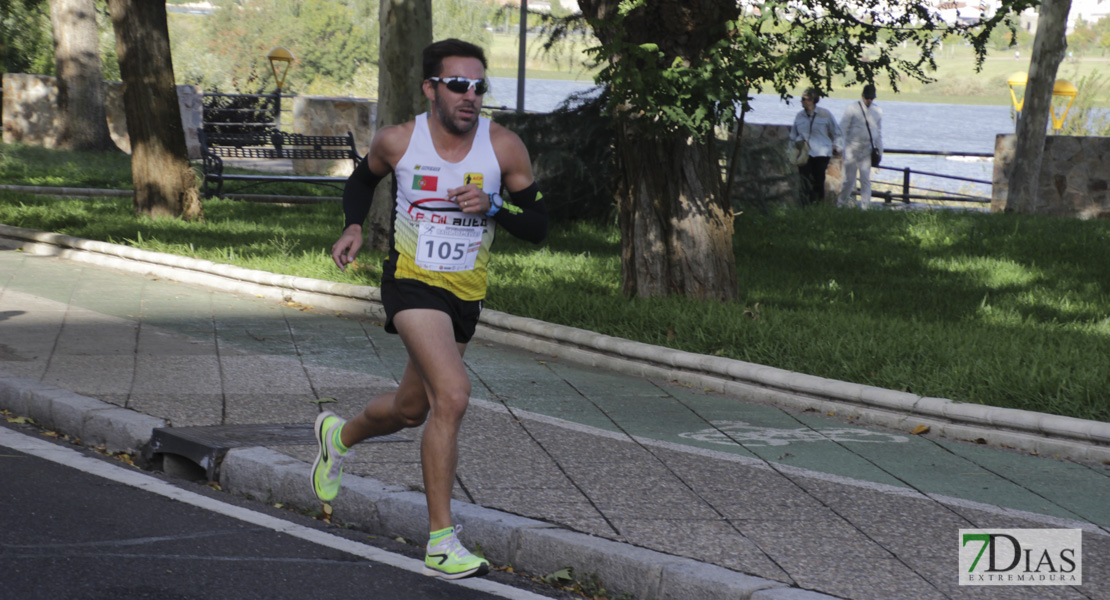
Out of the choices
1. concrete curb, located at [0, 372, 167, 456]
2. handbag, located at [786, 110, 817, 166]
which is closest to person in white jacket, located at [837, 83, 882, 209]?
handbag, located at [786, 110, 817, 166]

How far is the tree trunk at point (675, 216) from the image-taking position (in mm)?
9516

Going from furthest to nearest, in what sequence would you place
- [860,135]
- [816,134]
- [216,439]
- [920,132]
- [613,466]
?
[920,132] → [860,135] → [816,134] → [216,439] → [613,466]

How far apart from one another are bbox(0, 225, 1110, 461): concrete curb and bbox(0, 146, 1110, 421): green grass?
0.35 metres

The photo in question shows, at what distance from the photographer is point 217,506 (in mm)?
5352

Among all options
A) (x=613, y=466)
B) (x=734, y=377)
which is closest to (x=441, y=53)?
(x=613, y=466)

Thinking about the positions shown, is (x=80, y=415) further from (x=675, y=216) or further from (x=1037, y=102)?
(x=1037, y=102)

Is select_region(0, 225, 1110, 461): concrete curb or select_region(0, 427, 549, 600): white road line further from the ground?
select_region(0, 225, 1110, 461): concrete curb

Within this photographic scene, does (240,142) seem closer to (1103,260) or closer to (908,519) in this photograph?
(1103,260)

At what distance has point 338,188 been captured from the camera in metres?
21.3

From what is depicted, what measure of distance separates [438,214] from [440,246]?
0.11 m

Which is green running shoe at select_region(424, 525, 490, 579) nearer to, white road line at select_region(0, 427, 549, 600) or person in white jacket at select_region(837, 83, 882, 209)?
white road line at select_region(0, 427, 549, 600)

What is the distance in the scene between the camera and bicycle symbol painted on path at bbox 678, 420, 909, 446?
6434 mm

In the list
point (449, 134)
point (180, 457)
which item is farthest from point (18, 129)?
point (449, 134)

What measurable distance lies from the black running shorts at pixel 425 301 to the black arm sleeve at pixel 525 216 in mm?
322
